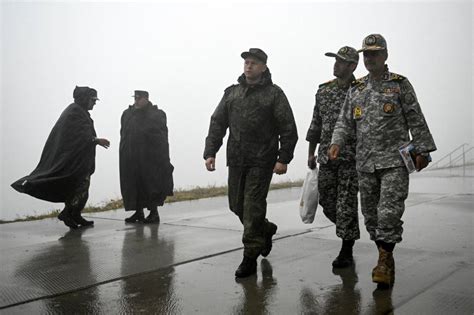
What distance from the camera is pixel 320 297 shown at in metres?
3.84

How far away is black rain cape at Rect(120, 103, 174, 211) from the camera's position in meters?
8.01

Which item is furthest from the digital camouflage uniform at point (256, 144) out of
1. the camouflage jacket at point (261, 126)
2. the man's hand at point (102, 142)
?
the man's hand at point (102, 142)

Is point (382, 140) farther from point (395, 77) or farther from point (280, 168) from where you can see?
point (280, 168)

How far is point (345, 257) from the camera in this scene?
4.81m

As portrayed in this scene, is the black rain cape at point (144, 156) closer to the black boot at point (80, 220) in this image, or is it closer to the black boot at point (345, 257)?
the black boot at point (80, 220)

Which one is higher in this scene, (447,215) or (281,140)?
(281,140)

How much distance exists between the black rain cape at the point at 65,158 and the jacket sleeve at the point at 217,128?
299cm

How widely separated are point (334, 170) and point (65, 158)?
4009 millimetres

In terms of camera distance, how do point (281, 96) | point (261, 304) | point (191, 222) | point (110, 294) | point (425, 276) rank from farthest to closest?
1. point (191, 222)
2. point (281, 96)
3. point (425, 276)
4. point (110, 294)
5. point (261, 304)

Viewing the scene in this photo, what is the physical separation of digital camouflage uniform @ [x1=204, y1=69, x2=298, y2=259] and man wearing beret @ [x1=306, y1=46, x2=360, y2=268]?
384mm

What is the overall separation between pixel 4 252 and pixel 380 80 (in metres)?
4.20

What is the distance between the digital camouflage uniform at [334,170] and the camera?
191 inches

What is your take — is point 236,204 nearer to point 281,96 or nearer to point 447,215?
point 281,96

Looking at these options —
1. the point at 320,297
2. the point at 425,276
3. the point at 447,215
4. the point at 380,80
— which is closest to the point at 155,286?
the point at 320,297
